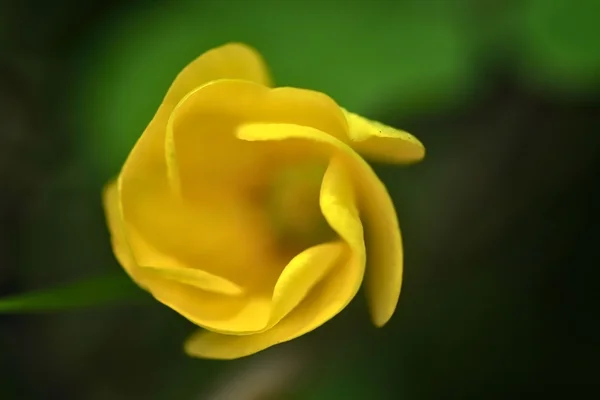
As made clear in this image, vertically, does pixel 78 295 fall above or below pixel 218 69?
below

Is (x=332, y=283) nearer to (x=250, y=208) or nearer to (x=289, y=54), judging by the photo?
(x=250, y=208)

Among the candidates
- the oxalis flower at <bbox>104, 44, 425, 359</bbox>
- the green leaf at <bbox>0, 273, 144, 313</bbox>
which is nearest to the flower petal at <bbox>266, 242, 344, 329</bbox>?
the oxalis flower at <bbox>104, 44, 425, 359</bbox>

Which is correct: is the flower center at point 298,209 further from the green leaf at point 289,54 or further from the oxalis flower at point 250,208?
the green leaf at point 289,54

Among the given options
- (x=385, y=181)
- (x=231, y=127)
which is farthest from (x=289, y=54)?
(x=231, y=127)

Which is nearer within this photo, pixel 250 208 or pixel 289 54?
pixel 250 208

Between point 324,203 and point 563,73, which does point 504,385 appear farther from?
point 324,203
